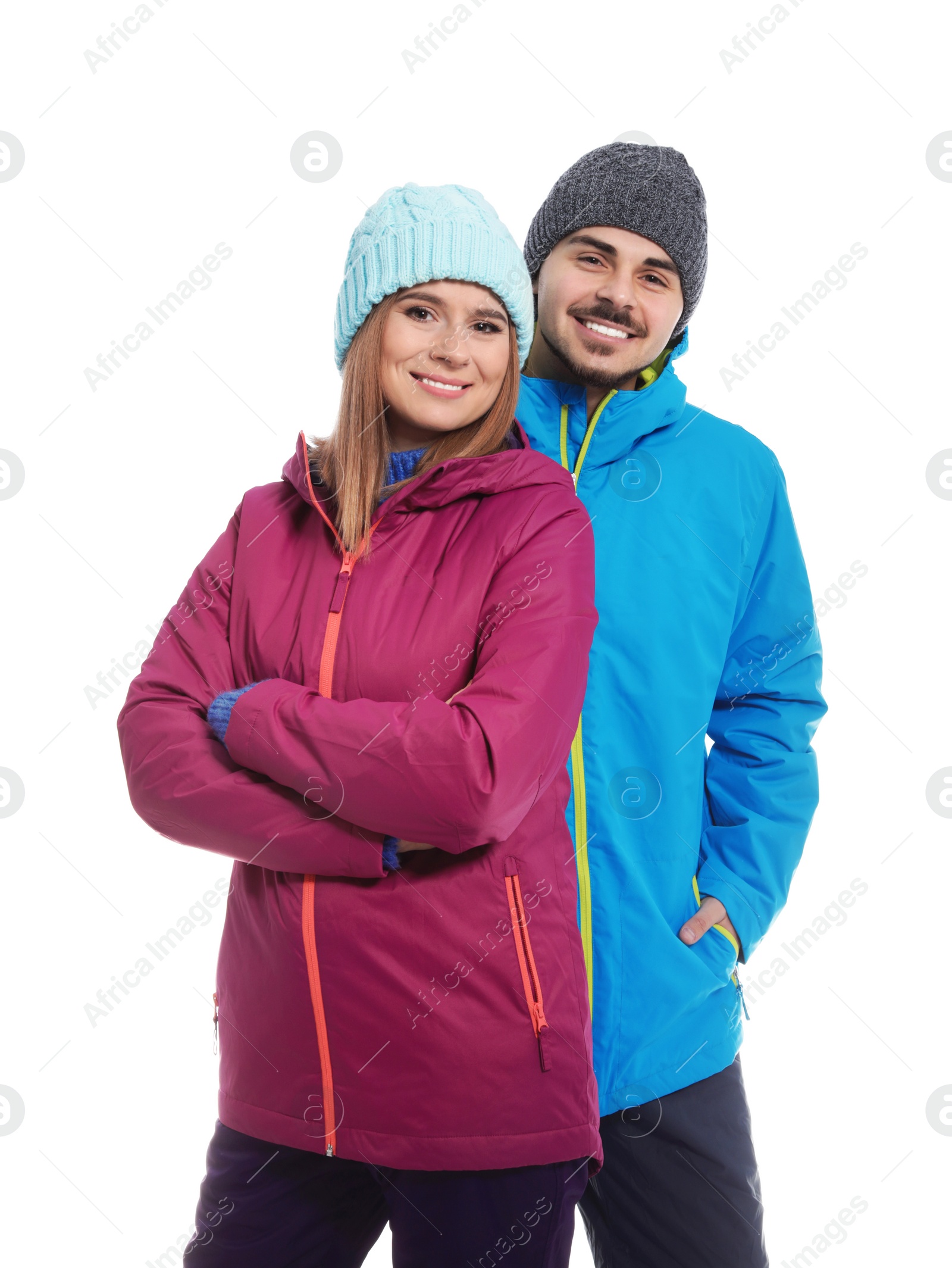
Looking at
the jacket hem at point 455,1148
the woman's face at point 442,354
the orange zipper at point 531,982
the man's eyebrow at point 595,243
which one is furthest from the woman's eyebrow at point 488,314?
the jacket hem at point 455,1148

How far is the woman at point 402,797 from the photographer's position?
1595 mm

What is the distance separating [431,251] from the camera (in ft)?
5.96

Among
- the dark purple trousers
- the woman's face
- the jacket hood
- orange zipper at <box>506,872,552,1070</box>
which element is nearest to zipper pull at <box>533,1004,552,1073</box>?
orange zipper at <box>506,872,552,1070</box>

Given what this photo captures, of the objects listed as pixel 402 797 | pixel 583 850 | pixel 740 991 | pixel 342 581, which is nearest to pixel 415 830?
pixel 402 797

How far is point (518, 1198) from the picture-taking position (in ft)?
5.33

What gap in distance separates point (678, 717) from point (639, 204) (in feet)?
3.17

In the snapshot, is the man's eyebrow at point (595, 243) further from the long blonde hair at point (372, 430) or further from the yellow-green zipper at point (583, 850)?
the yellow-green zipper at point (583, 850)

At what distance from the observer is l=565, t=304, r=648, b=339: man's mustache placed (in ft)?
6.91

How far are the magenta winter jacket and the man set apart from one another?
1.00 ft

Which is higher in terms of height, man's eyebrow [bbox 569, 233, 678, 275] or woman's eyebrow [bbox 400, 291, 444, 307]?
man's eyebrow [bbox 569, 233, 678, 275]

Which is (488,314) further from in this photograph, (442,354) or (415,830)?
(415,830)

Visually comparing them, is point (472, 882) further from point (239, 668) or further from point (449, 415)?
point (449, 415)

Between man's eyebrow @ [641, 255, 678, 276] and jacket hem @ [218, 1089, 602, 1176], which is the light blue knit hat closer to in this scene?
man's eyebrow @ [641, 255, 678, 276]

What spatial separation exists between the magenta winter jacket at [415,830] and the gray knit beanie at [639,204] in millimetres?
684
